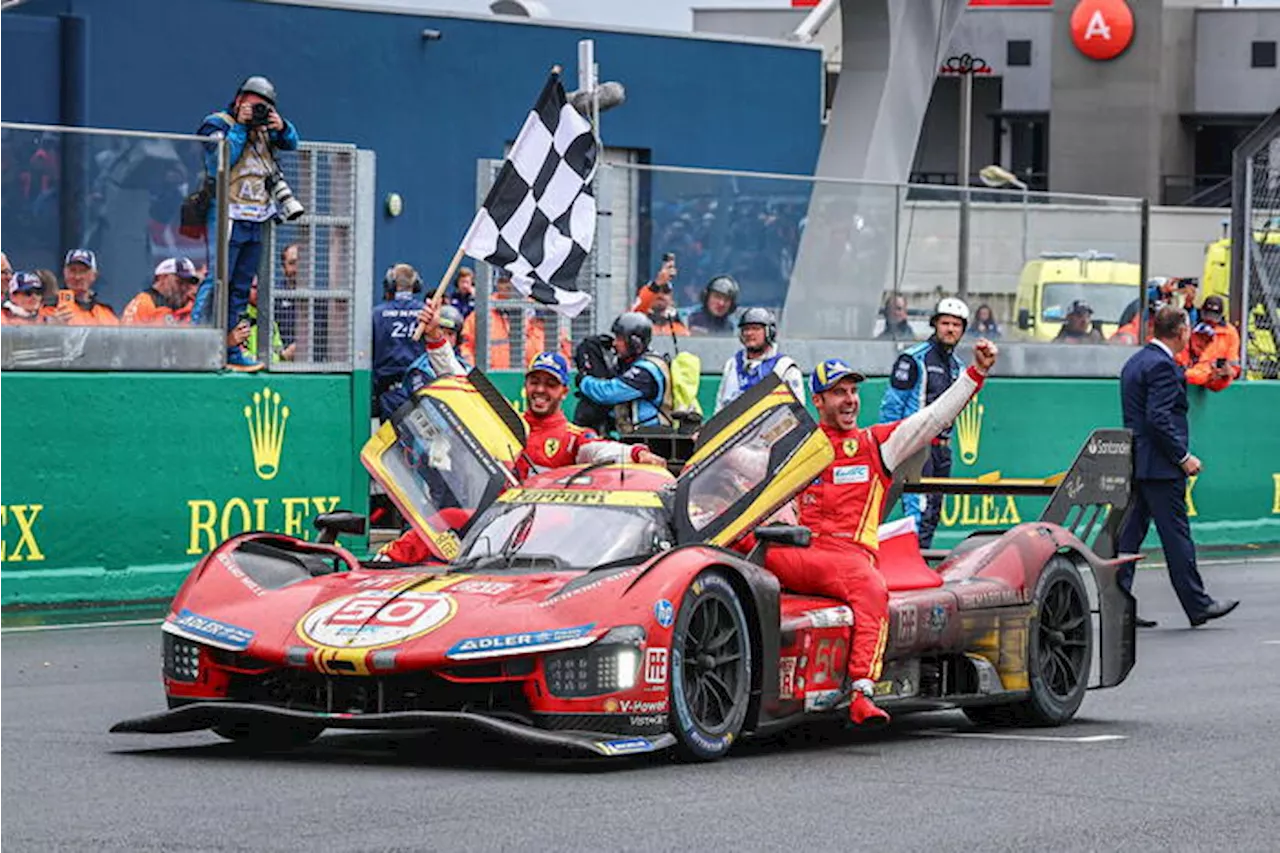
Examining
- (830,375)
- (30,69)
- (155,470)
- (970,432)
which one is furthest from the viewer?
(30,69)

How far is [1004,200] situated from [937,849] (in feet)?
49.3

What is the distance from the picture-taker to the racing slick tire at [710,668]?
30.9 ft

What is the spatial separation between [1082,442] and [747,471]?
41.5 ft

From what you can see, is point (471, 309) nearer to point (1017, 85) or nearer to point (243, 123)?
point (243, 123)

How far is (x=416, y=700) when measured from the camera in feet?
30.8

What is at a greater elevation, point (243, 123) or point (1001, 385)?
point (243, 123)

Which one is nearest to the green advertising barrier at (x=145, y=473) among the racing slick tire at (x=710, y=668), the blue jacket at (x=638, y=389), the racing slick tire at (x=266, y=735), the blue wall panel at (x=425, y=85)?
the blue jacket at (x=638, y=389)

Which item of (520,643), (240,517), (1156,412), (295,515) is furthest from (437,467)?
(295,515)

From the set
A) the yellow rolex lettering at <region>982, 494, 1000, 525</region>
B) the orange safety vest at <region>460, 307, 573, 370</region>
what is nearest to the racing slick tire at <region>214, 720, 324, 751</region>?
the orange safety vest at <region>460, 307, 573, 370</region>

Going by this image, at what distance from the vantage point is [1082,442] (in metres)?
22.6

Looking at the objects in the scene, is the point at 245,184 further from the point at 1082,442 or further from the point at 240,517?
the point at 1082,442

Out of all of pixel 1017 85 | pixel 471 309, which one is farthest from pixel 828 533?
pixel 1017 85

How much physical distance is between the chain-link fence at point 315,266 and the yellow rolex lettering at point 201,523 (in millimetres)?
1326

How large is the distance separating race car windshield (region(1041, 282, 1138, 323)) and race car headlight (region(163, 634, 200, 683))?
13324mm
